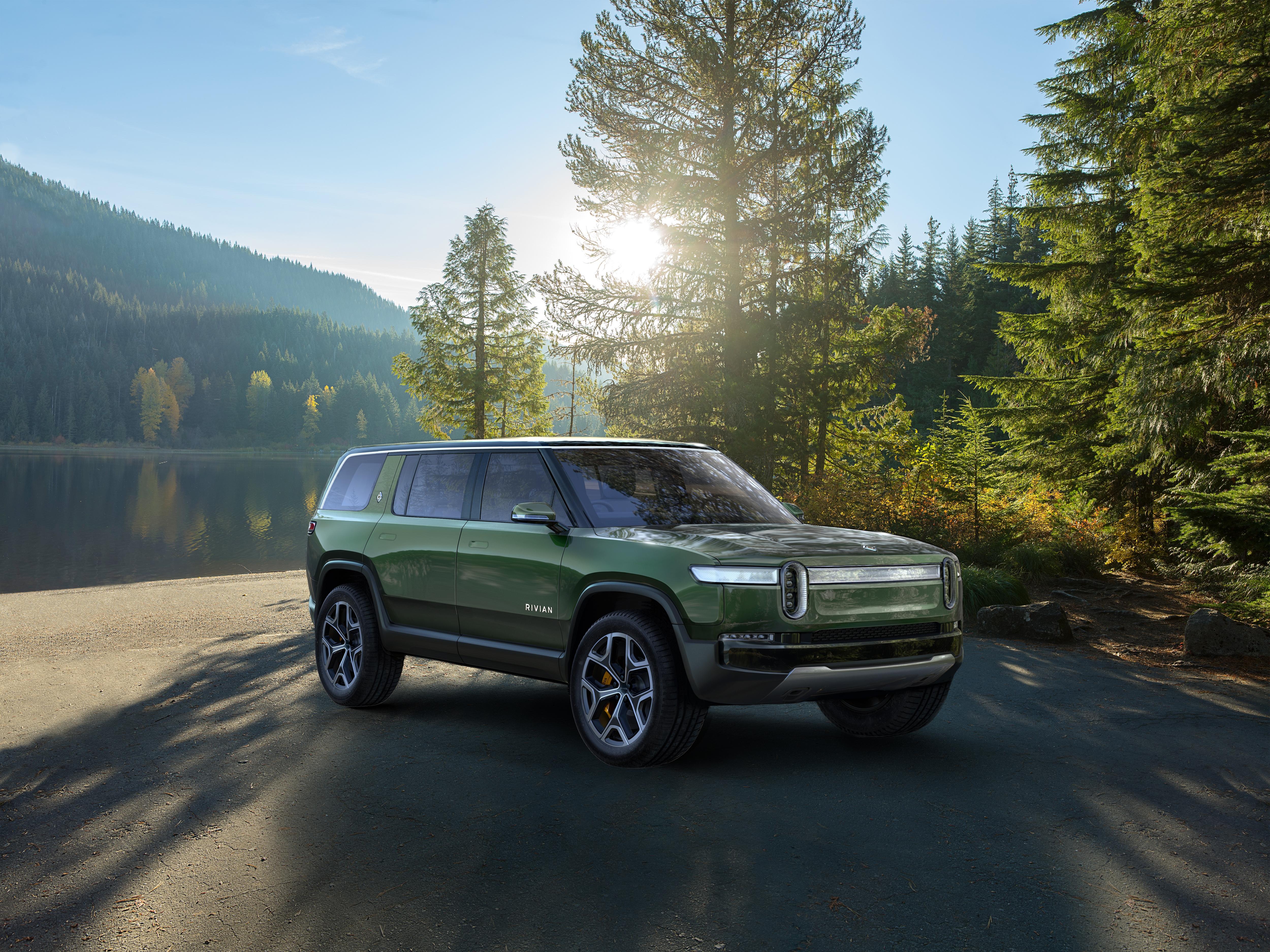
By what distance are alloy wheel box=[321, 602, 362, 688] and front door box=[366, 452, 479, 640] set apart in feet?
1.73

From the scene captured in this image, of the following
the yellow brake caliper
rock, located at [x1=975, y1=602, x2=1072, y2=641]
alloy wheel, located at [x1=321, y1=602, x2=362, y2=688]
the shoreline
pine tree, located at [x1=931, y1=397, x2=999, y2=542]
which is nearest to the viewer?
the yellow brake caliper

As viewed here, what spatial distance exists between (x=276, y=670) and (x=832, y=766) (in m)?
6.05

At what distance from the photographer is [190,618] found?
1392 cm

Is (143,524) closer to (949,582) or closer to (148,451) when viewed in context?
(949,582)

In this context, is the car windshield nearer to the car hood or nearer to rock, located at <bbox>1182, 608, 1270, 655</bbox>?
the car hood

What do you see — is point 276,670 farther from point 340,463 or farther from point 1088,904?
point 1088,904

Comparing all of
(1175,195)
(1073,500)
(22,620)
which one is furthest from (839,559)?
(1073,500)

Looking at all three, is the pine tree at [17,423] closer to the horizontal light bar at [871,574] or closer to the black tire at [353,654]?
the black tire at [353,654]

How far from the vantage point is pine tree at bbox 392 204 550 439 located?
126 feet

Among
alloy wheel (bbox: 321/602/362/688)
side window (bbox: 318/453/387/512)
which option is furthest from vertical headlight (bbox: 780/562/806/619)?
side window (bbox: 318/453/387/512)

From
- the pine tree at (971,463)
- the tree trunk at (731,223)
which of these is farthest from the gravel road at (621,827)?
the tree trunk at (731,223)

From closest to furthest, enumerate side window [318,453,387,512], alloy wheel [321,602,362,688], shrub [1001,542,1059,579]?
alloy wheel [321,602,362,688], side window [318,453,387,512], shrub [1001,542,1059,579]

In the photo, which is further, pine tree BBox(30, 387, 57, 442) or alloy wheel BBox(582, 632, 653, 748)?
pine tree BBox(30, 387, 57, 442)

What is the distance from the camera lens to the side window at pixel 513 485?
20.9ft
